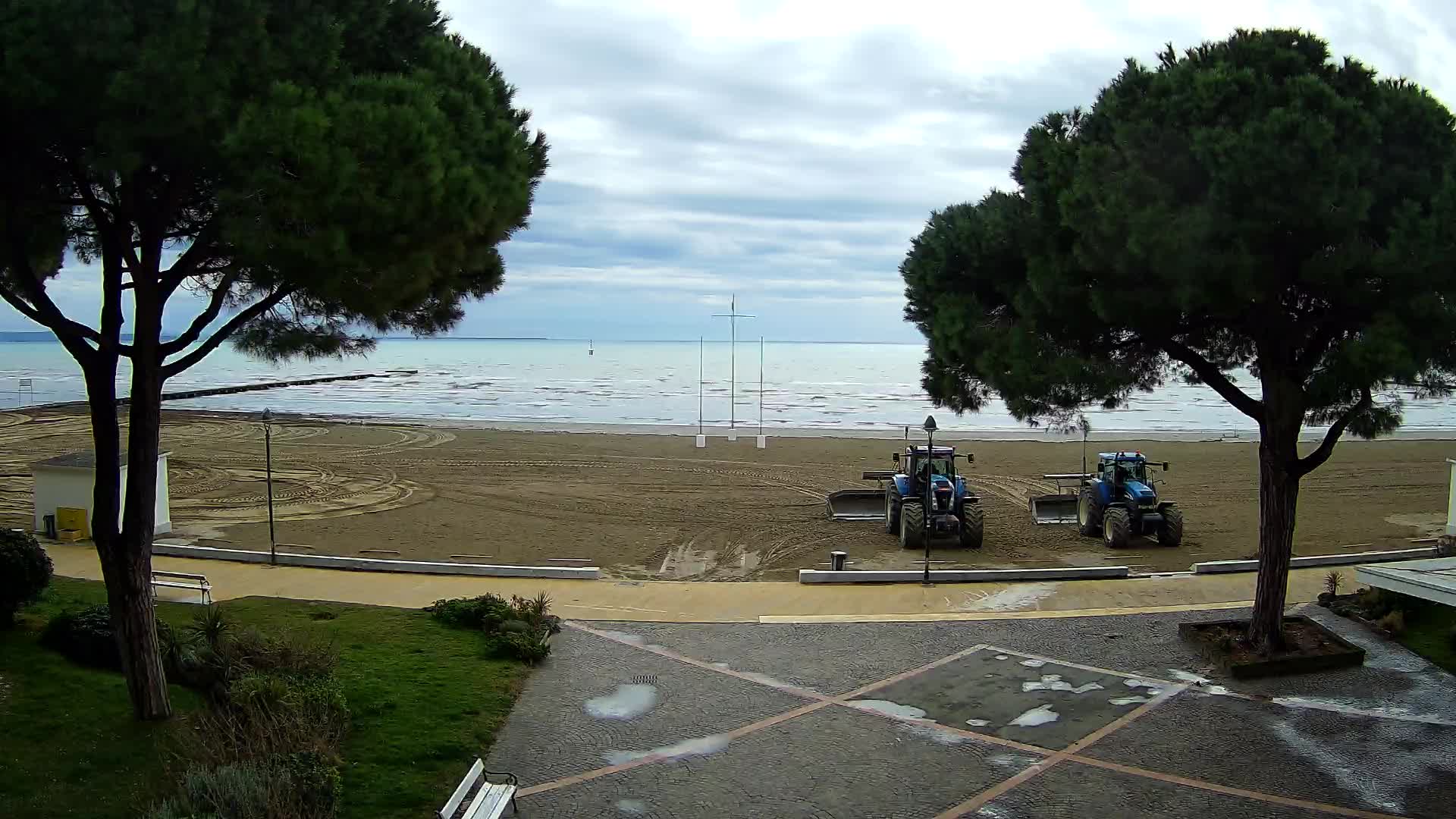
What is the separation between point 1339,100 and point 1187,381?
373cm

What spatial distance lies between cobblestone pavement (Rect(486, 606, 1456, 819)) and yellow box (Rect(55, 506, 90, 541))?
1031cm

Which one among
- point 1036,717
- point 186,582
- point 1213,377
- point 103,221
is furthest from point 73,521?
point 1213,377

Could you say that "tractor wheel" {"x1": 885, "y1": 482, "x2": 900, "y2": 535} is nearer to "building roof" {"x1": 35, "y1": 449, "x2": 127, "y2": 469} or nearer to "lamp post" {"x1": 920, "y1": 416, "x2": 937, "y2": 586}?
"lamp post" {"x1": 920, "y1": 416, "x2": 937, "y2": 586}

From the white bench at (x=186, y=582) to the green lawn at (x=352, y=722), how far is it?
82 centimetres

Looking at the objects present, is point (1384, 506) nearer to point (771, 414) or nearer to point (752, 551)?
point (752, 551)

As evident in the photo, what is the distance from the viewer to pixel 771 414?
5862 centimetres

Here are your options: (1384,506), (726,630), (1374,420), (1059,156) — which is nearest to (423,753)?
(726,630)

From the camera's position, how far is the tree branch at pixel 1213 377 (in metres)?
10.1

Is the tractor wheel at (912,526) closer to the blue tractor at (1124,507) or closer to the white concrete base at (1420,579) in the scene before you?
the blue tractor at (1124,507)

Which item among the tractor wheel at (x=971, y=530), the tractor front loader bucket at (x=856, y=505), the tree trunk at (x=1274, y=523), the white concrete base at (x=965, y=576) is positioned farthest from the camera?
the tractor front loader bucket at (x=856, y=505)

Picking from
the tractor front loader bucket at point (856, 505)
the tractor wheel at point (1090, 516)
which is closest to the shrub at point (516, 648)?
the tractor front loader bucket at point (856, 505)

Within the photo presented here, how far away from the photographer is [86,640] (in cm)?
872

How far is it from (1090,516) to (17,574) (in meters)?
17.6

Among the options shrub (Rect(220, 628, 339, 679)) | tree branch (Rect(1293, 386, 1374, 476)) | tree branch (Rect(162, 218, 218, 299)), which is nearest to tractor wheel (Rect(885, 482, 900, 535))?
tree branch (Rect(1293, 386, 1374, 476))
